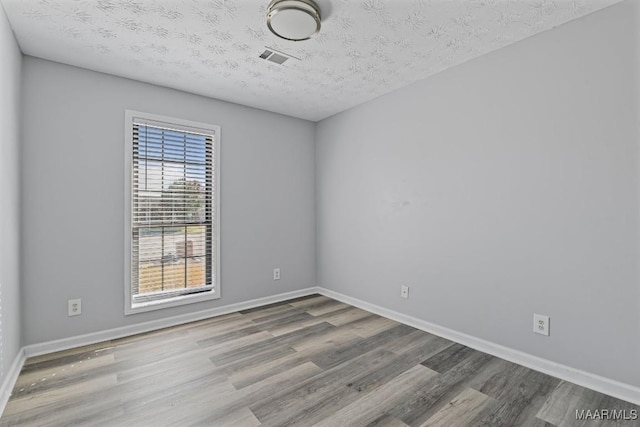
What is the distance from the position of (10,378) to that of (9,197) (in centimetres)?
117

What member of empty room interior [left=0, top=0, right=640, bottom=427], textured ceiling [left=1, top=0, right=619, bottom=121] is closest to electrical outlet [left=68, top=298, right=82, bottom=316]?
empty room interior [left=0, top=0, right=640, bottom=427]

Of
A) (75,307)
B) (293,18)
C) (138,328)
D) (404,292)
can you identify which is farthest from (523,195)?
(75,307)

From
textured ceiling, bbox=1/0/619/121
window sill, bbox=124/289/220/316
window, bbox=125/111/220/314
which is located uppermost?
textured ceiling, bbox=1/0/619/121

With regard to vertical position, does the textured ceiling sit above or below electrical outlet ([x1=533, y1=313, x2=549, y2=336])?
above

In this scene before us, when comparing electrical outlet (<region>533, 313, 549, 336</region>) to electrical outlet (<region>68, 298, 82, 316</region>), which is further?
electrical outlet (<region>68, 298, 82, 316</region>)

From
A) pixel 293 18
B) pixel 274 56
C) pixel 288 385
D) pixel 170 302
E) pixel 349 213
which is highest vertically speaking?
pixel 274 56

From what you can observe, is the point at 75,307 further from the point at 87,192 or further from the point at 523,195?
the point at 523,195

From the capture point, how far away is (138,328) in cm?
285

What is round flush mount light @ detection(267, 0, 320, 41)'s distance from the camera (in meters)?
1.78

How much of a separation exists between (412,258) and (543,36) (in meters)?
2.01

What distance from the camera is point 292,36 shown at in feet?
6.64

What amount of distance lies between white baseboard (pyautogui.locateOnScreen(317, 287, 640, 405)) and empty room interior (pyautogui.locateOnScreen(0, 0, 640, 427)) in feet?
0.04

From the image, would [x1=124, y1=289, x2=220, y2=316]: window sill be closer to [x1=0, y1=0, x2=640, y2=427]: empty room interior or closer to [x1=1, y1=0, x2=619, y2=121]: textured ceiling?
[x1=0, y1=0, x2=640, y2=427]: empty room interior

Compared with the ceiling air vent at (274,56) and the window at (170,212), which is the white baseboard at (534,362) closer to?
the window at (170,212)
